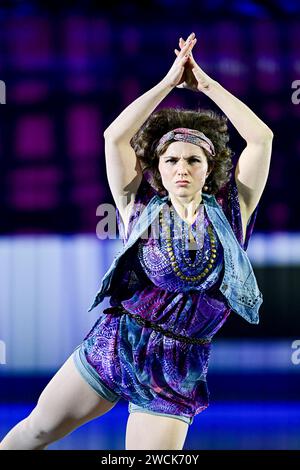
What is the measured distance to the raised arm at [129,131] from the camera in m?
3.11

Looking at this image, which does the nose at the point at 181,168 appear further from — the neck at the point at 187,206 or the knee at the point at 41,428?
the knee at the point at 41,428

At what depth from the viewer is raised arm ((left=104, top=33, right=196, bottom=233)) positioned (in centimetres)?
311

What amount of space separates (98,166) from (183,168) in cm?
201

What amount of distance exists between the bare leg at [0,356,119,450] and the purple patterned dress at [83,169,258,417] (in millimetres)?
69

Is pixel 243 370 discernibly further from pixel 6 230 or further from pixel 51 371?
pixel 6 230

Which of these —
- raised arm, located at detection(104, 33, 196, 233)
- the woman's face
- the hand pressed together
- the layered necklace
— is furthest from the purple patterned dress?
the hand pressed together

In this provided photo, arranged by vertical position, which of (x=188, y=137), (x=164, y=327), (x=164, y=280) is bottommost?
(x=164, y=327)

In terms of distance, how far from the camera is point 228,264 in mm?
3084

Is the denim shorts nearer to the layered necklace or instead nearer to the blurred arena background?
the layered necklace

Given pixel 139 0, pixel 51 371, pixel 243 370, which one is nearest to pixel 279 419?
pixel 243 370

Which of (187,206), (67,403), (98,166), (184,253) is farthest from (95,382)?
(98,166)

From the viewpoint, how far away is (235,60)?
5035 mm

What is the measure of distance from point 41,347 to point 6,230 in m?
0.66

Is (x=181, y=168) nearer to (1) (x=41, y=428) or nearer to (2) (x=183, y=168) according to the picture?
(2) (x=183, y=168)
